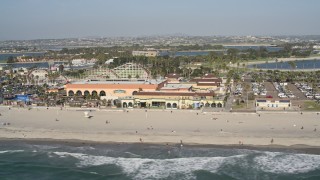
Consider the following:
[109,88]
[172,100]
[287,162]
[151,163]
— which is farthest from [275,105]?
[151,163]

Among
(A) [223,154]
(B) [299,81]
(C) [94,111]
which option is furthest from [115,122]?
(B) [299,81]

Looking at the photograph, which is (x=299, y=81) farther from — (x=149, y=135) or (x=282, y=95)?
(x=149, y=135)

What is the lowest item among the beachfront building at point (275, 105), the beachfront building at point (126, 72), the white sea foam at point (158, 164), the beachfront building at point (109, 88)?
the white sea foam at point (158, 164)

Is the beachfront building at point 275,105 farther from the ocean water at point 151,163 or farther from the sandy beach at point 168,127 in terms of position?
the ocean water at point 151,163

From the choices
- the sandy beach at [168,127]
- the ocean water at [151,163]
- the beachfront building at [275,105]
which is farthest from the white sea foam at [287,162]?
the beachfront building at [275,105]

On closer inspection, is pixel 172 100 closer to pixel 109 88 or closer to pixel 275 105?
pixel 109 88

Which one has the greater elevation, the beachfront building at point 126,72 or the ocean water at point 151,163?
the beachfront building at point 126,72
